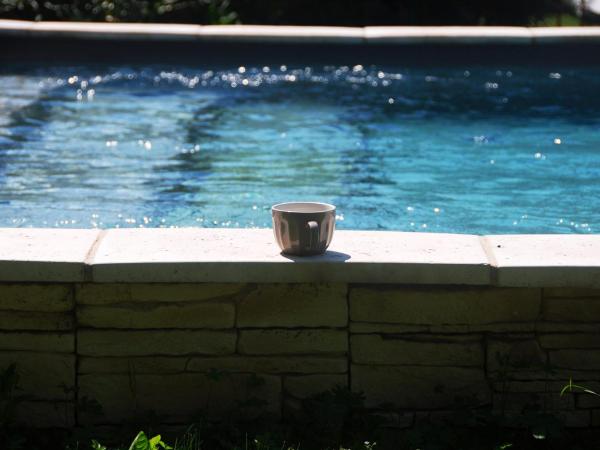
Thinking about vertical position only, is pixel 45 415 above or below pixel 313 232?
below

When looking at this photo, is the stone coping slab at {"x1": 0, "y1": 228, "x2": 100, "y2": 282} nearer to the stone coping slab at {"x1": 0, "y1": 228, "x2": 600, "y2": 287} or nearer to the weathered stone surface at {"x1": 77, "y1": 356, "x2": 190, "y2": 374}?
the stone coping slab at {"x1": 0, "y1": 228, "x2": 600, "y2": 287}

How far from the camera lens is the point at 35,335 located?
317 cm

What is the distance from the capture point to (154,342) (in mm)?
3182

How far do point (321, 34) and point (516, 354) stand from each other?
6.45 metres

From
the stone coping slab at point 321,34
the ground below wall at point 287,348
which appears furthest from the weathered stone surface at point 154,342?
the stone coping slab at point 321,34

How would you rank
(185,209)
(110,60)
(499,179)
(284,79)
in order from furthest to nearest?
(110,60), (284,79), (499,179), (185,209)

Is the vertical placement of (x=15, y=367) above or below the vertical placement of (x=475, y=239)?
below

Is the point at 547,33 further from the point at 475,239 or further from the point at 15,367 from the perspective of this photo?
the point at 15,367

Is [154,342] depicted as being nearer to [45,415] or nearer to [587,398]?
[45,415]

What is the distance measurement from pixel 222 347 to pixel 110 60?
22.5ft

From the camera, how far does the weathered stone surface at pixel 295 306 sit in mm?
3135

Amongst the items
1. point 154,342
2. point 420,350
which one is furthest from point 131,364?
point 420,350

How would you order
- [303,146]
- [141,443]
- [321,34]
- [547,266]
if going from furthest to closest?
1. [321,34]
2. [303,146]
3. [547,266]
4. [141,443]

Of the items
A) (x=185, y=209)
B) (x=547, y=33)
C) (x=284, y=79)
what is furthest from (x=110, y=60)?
(x=185, y=209)
